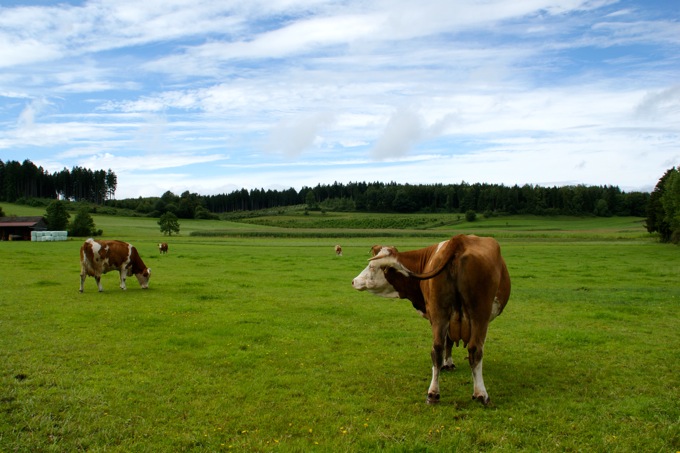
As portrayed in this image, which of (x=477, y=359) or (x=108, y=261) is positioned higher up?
(x=108, y=261)

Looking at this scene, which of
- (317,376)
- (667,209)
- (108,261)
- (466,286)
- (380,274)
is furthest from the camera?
(667,209)

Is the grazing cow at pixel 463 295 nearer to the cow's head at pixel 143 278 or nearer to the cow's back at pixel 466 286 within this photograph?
the cow's back at pixel 466 286

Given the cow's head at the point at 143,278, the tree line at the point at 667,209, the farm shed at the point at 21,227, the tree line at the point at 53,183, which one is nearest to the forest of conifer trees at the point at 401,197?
the tree line at the point at 53,183

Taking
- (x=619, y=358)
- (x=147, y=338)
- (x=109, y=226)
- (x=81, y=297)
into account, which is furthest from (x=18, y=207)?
(x=619, y=358)

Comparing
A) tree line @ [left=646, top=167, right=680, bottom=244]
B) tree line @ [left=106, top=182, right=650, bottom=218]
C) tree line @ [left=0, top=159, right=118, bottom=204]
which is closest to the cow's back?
tree line @ [left=646, top=167, right=680, bottom=244]

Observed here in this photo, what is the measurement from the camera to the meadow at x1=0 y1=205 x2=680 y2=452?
632cm

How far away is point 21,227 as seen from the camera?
258 ft

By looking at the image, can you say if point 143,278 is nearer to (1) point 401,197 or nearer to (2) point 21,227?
(2) point 21,227

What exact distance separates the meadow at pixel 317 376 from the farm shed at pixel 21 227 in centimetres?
7073

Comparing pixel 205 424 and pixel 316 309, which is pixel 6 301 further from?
pixel 205 424

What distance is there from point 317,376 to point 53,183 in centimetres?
16562

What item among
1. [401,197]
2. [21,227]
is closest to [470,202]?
[401,197]

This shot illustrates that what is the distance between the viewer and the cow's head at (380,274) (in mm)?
8873

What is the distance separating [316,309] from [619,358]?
8.75 meters
